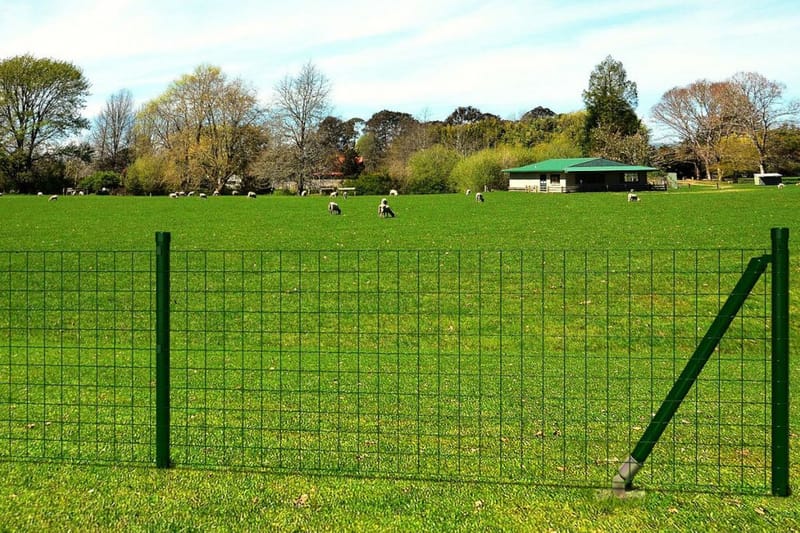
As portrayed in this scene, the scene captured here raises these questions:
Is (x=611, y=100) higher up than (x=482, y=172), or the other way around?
(x=611, y=100)

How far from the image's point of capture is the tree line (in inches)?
3036

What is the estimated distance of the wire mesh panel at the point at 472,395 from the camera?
610 cm

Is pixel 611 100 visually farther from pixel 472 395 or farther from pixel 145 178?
pixel 472 395

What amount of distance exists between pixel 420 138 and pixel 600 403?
3855 inches

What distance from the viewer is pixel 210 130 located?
273 feet

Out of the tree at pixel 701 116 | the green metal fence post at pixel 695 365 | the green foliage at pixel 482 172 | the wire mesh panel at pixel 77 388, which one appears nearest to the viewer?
the green metal fence post at pixel 695 365

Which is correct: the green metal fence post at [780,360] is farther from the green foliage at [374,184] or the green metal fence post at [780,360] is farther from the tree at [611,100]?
the tree at [611,100]

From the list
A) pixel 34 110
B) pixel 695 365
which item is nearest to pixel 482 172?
pixel 34 110

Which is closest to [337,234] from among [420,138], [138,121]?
[138,121]

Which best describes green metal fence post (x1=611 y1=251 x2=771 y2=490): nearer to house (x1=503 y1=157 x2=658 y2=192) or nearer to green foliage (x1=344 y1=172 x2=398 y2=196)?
green foliage (x1=344 y1=172 x2=398 y2=196)

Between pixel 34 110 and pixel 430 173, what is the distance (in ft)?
128

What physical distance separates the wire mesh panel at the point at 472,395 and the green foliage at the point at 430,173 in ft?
197

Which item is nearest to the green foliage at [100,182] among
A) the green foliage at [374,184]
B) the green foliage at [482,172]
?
the green foliage at [374,184]

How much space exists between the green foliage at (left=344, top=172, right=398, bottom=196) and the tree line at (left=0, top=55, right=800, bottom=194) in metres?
0.16
